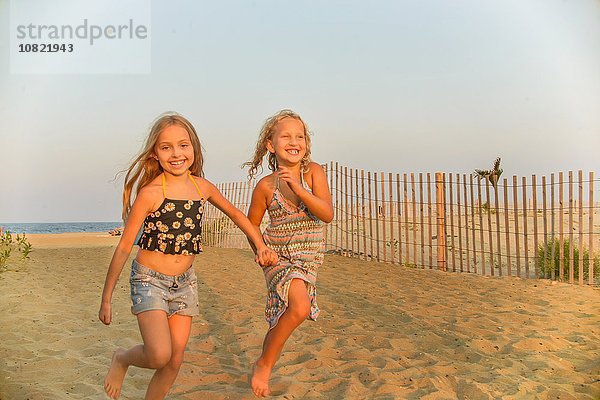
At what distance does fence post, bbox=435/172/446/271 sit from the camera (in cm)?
960

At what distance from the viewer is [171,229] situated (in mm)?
3133

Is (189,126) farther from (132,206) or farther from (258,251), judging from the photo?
(258,251)

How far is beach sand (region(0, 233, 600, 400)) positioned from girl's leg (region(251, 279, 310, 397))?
13cm

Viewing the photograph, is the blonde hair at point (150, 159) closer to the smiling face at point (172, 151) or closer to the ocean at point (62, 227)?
the smiling face at point (172, 151)

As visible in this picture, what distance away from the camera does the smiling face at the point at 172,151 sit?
3.21 meters

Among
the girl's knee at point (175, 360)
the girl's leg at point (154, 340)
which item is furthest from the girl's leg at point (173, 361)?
the girl's leg at point (154, 340)

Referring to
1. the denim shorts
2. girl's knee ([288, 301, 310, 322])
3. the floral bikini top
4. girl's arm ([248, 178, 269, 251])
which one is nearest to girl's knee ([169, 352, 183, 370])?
the denim shorts

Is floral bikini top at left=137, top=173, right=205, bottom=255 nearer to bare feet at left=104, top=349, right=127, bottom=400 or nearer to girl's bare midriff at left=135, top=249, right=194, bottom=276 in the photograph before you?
girl's bare midriff at left=135, top=249, right=194, bottom=276

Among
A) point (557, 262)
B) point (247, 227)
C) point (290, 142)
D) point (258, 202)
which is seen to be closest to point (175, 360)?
point (247, 227)

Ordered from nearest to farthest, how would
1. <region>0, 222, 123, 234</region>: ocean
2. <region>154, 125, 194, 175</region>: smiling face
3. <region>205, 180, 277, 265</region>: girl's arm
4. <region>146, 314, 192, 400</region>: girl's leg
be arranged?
<region>146, 314, 192, 400</region>: girl's leg
<region>154, 125, 194, 175</region>: smiling face
<region>205, 180, 277, 265</region>: girl's arm
<region>0, 222, 123, 234</region>: ocean

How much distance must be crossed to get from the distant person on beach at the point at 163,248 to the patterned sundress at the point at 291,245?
0.16 meters

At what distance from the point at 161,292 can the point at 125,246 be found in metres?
0.31

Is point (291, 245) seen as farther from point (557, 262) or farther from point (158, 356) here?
point (557, 262)

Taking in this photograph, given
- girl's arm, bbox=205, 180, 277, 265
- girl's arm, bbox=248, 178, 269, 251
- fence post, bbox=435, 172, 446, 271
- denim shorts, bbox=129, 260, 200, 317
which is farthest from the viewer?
fence post, bbox=435, 172, 446, 271
